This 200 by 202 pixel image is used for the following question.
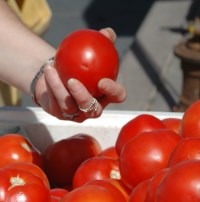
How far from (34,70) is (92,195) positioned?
462mm

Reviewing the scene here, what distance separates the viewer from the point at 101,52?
1209mm

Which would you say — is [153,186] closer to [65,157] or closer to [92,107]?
[92,107]

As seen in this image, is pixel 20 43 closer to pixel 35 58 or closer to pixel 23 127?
pixel 35 58

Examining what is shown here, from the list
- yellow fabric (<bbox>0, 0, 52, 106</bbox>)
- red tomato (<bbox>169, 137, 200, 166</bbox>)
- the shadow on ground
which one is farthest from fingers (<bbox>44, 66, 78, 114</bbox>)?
the shadow on ground

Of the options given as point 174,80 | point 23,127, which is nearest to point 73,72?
point 23,127

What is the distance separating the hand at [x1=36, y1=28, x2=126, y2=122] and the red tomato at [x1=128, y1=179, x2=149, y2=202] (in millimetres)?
201

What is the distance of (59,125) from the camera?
1.58m

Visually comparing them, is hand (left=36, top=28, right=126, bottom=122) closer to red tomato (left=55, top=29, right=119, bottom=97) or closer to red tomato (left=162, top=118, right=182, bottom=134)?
red tomato (left=55, top=29, right=119, bottom=97)

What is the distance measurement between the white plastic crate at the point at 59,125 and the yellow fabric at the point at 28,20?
1.32ft

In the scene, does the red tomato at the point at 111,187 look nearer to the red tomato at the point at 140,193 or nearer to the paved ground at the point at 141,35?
the red tomato at the point at 140,193

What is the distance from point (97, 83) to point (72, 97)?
0.06 metres

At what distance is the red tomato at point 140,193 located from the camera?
3.49 ft

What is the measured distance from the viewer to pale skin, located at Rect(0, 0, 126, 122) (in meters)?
1.21

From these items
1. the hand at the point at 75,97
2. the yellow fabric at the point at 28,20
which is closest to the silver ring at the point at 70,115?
the hand at the point at 75,97
